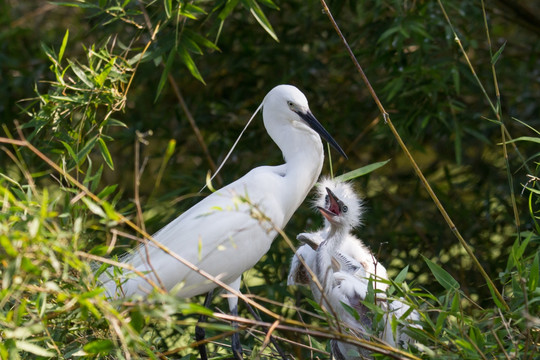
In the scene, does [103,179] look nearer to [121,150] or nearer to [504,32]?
[121,150]

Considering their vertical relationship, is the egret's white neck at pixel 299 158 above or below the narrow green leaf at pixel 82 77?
below

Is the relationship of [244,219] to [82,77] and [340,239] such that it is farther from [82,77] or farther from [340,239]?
[82,77]

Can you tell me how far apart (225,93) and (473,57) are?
1.17 meters

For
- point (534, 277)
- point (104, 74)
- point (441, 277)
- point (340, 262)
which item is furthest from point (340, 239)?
point (104, 74)

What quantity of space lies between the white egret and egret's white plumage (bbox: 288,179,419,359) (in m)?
0.10

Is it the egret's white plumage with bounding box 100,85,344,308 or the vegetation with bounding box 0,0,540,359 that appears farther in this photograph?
the vegetation with bounding box 0,0,540,359

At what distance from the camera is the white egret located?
84.2 inches

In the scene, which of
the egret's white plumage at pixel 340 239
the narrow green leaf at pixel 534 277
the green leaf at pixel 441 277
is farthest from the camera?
the egret's white plumage at pixel 340 239

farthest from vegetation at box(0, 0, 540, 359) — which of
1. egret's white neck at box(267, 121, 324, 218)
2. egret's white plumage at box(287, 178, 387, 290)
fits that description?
egret's white neck at box(267, 121, 324, 218)

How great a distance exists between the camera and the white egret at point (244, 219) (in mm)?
2139

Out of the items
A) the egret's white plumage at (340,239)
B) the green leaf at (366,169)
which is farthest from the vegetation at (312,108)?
the green leaf at (366,169)

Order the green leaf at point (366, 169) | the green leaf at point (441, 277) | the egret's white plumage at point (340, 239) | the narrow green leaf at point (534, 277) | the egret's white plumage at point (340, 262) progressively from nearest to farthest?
the narrow green leaf at point (534, 277)
the green leaf at point (441, 277)
the green leaf at point (366, 169)
the egret's white plumage at point (340, 262)
the egret's white plumage at point (340, 239)

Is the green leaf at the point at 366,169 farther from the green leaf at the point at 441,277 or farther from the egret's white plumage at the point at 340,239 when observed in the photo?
the green leaf at the point at 441,277

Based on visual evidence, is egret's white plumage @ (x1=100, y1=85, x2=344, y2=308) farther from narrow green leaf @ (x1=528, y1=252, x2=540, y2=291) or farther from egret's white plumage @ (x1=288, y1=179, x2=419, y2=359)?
narrow green leaf @ (x1=528, y1=252, x2=540, y2=291)
